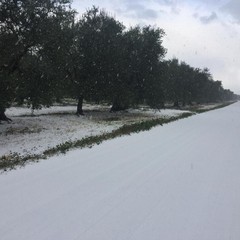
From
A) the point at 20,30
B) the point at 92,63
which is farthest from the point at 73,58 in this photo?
the point at 20,30

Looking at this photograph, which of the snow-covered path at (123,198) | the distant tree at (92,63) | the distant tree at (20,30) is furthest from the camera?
the distant tree at (92,63)

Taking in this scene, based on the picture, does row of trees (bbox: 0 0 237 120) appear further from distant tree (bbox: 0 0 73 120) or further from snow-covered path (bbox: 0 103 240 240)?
snow-covered path (bbox: 0 103 240 240)

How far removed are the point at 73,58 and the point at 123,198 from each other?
107ft

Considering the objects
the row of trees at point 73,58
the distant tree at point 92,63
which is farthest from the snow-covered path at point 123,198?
the distant tree at point 92,63

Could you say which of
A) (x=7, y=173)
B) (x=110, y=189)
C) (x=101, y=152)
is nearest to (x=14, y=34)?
(x=101, y=152)

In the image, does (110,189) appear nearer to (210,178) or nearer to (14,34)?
(210,178)

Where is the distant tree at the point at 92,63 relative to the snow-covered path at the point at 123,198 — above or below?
above

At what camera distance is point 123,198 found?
27.9ft

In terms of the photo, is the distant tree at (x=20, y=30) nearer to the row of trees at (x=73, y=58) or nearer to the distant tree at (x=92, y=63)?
the row of trees at (x=73, y=58)

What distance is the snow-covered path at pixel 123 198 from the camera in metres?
6.53

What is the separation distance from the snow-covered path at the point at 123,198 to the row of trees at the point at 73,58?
13856 mm

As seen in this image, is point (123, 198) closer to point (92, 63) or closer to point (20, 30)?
point (20, 30)

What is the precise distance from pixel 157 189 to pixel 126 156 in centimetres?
483

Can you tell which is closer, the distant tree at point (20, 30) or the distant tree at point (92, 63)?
the distant tree at point (20, 30)
